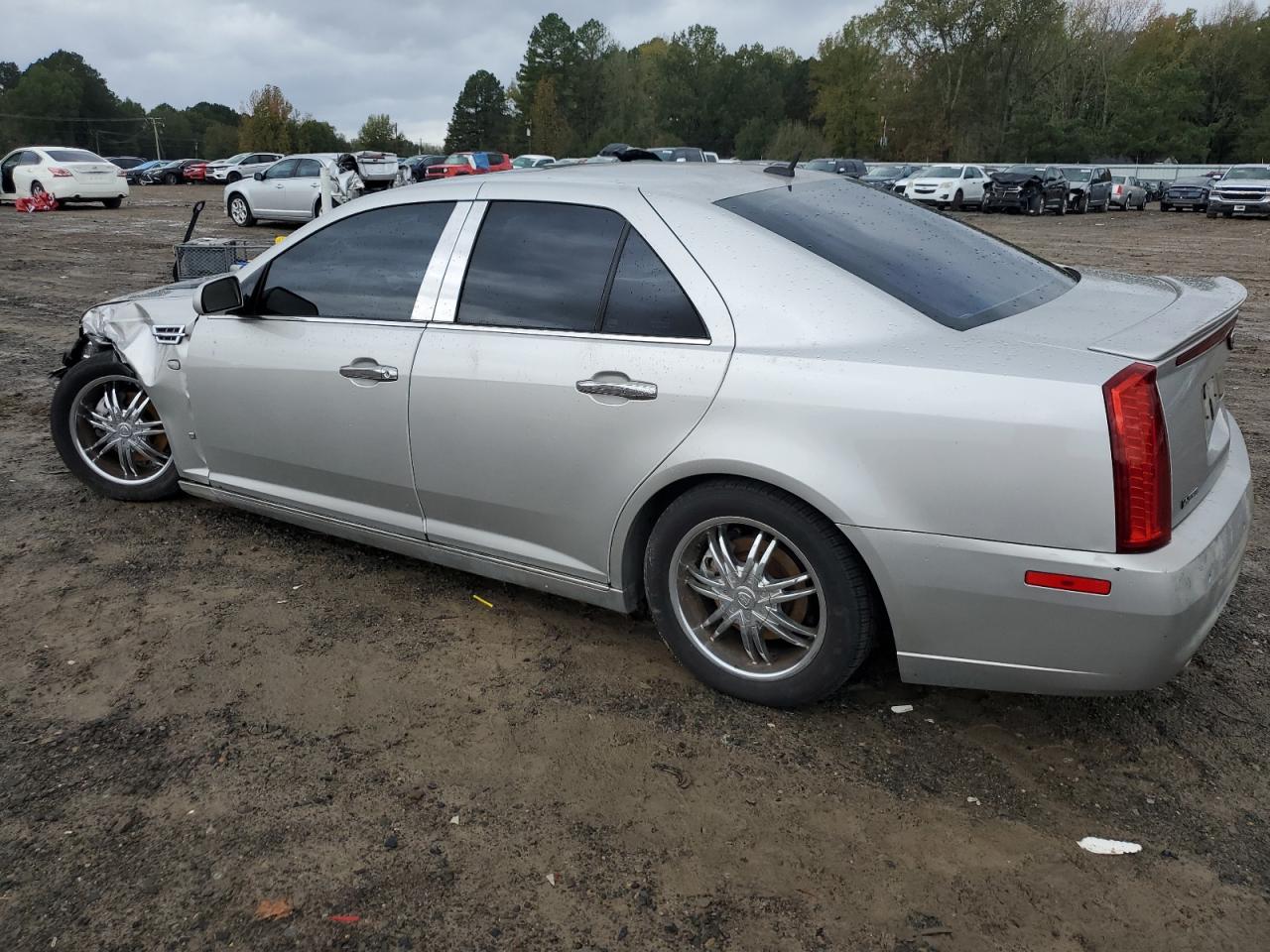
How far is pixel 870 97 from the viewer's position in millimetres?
81250

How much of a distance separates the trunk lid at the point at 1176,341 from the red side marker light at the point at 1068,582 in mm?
286

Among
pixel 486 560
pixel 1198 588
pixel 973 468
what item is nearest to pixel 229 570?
pixel 486 560

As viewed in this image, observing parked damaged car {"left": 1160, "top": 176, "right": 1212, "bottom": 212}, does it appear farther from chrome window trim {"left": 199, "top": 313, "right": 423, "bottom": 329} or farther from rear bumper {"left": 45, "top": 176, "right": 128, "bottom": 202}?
chrome window trim {"left": 199, "top": 313, "right": 423, "bottom": 329}

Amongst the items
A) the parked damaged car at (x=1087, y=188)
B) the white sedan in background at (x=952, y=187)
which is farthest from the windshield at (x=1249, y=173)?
the white sedan in background at (x=952, y=187)

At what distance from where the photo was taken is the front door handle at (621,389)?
3053 millimetres

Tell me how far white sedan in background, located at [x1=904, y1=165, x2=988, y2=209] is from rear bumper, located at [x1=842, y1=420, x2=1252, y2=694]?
102 ft

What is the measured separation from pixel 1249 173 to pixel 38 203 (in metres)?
32.4

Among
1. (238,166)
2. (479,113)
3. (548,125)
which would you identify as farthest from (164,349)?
(479,113)

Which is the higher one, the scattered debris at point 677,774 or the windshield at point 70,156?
the windshield at point 70,156

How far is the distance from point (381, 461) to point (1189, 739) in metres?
2.79

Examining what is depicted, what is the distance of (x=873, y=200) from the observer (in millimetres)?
3736

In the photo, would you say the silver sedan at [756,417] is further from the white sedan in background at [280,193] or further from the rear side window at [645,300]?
the white sedan in background at [280,193]

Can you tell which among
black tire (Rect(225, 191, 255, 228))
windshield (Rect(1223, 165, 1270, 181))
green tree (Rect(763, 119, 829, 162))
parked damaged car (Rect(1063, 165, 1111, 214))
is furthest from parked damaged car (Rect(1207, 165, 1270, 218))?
green tree (Rect(763, 119, 829, 162))

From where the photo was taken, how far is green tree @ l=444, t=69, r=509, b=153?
106m
